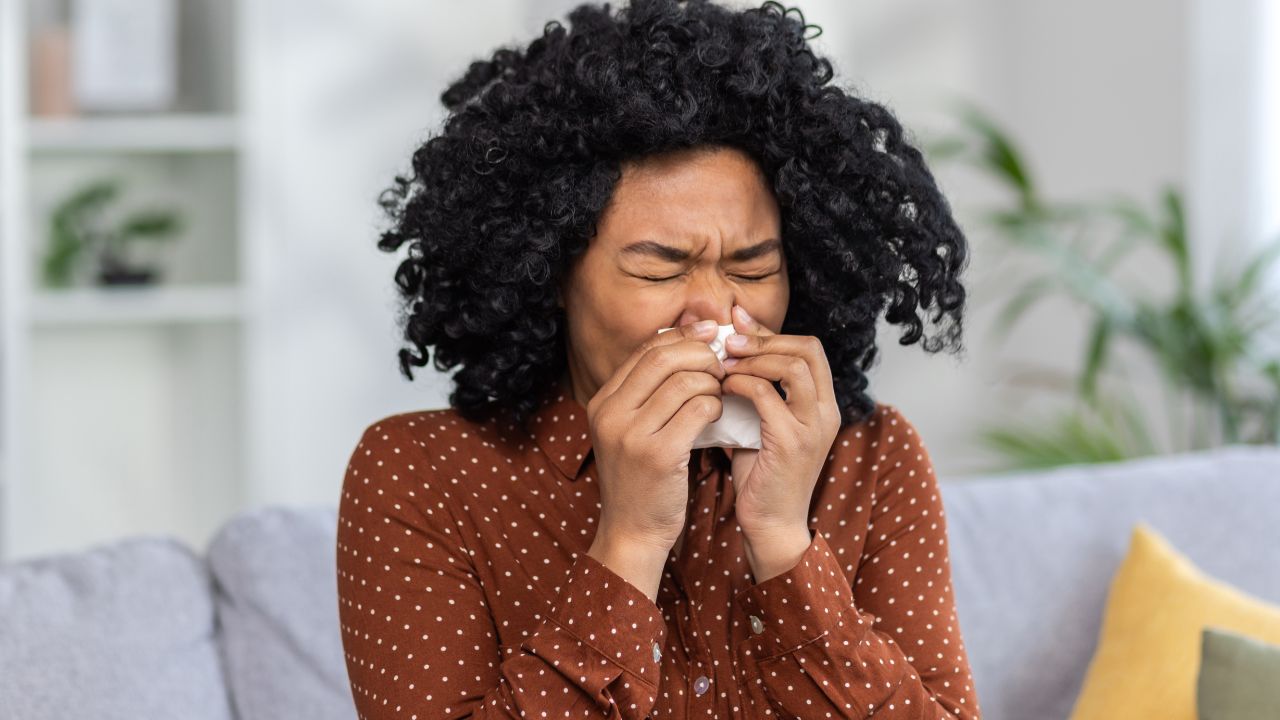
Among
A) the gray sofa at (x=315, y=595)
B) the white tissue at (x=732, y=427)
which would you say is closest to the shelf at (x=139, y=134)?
the gray sofa at (x=315, y=595)

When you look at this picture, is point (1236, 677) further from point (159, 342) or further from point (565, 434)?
point (159, 342)

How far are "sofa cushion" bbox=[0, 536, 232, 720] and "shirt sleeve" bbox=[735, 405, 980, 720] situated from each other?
0.64 m

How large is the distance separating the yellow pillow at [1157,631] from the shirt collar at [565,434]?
84 cm

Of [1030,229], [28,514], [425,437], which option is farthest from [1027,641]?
[28,514]

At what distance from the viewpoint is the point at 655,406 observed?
123cm

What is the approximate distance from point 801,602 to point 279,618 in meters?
0.72

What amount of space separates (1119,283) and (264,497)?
2.20 m

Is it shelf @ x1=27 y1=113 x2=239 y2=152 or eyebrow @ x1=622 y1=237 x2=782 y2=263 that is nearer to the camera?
eyebrow @ x1=622 y1=237 x2=782 y2=263

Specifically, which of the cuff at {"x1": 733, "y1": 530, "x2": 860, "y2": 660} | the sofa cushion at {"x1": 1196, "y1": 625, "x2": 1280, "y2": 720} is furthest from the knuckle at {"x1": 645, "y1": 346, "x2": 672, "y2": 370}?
the sofa cushion at {"x1": 1196, "y1": 625, "x2": 1280, "y2": 720}

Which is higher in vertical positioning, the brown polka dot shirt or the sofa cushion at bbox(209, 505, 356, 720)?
the brown polka dot shirt

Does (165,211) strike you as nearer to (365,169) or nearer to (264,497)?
(365,169)

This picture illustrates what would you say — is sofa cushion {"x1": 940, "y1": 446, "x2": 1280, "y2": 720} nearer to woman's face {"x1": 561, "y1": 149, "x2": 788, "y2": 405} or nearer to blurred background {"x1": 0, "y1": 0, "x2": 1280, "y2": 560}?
woman's face {"x1": 561, "y1": 149, "x2": 788, "y2": 405}

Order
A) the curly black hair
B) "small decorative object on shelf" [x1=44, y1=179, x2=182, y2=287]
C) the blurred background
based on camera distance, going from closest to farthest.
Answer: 1. the curly black hair
2. the blurred background
3. "small decorative object on shelf" [x1=44, y1=179, x2=182, y2=287]

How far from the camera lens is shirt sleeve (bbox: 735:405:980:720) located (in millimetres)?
1263
